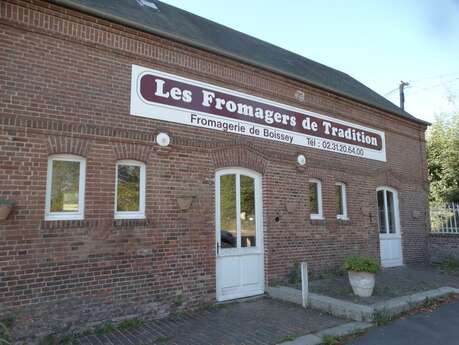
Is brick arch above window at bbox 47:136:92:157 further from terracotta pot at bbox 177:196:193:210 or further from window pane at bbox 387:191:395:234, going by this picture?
window pane at bbox 387:191:395:234

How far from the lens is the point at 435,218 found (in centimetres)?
1405

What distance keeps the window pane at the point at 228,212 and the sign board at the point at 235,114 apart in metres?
1.21

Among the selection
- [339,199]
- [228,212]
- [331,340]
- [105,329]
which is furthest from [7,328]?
[339,199]

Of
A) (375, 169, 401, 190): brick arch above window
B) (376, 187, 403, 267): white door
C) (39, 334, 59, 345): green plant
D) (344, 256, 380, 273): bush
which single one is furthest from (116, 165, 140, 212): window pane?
(376, 187, 403, 267): white door

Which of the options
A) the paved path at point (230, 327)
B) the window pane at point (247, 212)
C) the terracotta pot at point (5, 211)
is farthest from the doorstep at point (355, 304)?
the terracotta pot at point (5, 211)

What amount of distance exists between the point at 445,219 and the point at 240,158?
9.66m

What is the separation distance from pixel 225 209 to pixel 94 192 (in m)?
2.95

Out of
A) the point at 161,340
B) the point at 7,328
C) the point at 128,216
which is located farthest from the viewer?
the point at 128,216

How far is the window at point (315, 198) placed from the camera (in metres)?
9.91

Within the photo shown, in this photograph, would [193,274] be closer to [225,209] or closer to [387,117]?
[225,209]

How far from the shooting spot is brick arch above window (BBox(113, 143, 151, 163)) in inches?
261

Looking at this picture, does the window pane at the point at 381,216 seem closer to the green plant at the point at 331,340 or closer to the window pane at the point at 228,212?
the window pane at the point at 228,212

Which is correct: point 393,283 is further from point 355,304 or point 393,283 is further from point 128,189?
point 128,189

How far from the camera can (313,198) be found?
9.99 meters
